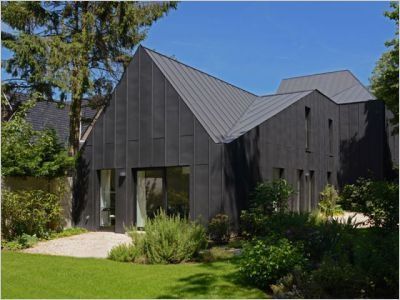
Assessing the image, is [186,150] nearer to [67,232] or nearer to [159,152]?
[159,152]

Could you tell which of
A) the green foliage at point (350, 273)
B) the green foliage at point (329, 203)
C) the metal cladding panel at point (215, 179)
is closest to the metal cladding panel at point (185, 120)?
the metal cladding panel at point (215, 179)

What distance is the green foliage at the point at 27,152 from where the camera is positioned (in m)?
14.2

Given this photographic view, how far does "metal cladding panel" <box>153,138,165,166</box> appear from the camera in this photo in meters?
15.8

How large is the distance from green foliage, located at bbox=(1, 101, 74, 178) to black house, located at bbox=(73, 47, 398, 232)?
1.92 metres

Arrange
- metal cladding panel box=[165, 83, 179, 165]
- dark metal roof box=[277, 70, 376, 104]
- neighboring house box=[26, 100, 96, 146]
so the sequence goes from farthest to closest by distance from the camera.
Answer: dark metal roof box=[277, 70, 376, 104] < neighboring house box=[26, 100, 96, 146] < metal cladding panel box=[165, 83, 179, 165]

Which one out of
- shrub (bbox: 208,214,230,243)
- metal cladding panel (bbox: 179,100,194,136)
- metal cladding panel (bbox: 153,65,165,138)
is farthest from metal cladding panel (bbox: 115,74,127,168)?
shrub (bbox: 208,214,230,243)

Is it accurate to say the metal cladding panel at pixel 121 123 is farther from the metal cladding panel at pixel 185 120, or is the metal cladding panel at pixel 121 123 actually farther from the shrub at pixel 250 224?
the shrub at pixel 250 224

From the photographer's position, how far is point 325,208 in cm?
2108

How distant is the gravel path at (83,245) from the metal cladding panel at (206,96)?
460cm

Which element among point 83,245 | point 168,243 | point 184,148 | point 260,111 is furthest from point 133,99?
point 168,243

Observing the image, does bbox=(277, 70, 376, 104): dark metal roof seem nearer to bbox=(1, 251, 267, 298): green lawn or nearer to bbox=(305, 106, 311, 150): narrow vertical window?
bbox=(305, 106, 311, 150): narrow vertical window

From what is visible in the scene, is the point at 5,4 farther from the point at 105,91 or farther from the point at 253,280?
the point at 253,280

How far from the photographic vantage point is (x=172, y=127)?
1566 centimetres

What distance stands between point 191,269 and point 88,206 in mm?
8785
